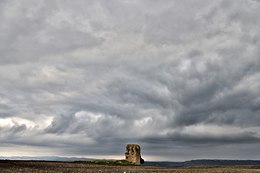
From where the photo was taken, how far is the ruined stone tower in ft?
332

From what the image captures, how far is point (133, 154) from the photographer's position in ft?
335

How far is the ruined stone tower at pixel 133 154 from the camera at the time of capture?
101 meters

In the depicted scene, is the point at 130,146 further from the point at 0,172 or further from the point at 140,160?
the point at 0,172

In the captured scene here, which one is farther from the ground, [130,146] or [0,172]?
[130,146]

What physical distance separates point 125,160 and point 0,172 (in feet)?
216

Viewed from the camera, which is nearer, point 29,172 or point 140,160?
point 29,172

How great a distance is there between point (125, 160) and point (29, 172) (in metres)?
63.2

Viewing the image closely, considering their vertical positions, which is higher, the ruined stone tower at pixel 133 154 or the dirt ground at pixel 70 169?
the ruined stone tower at pixel 133 154

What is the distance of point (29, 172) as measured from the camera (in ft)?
127

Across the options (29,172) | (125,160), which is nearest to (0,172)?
(29,172)

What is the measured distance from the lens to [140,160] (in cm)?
10231

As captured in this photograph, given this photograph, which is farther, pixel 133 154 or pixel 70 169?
pixel 133 154

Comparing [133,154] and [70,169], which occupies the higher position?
[133,154]

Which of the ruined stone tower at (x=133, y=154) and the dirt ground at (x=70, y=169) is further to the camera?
the ruined stone tower at (x=133, y=154)
